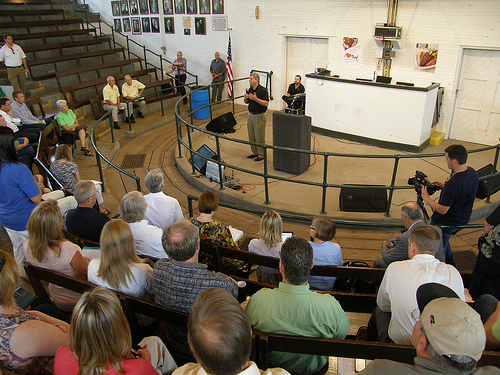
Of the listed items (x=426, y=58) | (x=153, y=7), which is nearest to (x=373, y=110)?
(x=426, y=58)

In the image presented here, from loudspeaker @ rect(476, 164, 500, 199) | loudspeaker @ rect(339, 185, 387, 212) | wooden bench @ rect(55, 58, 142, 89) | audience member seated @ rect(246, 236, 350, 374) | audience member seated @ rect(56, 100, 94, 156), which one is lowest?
loudspeaker @ rect(339, 185, 387, 212)

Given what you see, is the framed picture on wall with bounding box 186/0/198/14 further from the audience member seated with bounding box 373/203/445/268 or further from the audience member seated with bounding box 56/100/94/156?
the audience member seated with bounding box 373/203/445/268

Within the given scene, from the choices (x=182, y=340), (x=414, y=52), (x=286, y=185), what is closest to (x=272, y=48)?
(x=414, y=52)

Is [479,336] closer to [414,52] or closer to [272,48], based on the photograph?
[414,52]

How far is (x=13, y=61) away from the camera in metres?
9.14

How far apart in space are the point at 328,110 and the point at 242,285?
7.37 meters

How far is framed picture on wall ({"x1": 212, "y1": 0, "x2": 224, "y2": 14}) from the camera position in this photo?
12281mm

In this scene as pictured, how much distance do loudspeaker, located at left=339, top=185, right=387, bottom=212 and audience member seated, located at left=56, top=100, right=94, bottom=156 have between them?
500 cm

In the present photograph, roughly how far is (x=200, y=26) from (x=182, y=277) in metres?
12.2

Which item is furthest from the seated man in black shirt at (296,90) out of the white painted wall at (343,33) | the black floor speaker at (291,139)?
the black floor speaker at (291,139)

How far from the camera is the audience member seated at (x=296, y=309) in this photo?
2.16 metres

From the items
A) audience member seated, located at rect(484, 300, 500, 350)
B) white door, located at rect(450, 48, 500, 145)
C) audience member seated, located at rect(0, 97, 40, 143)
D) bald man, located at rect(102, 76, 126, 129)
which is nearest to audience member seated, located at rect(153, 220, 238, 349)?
audience member seated, located at rect(484, 300, 500, 350)

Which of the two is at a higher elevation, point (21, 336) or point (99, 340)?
point (99, 340)

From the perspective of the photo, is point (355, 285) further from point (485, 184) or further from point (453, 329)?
point (485, 184)
